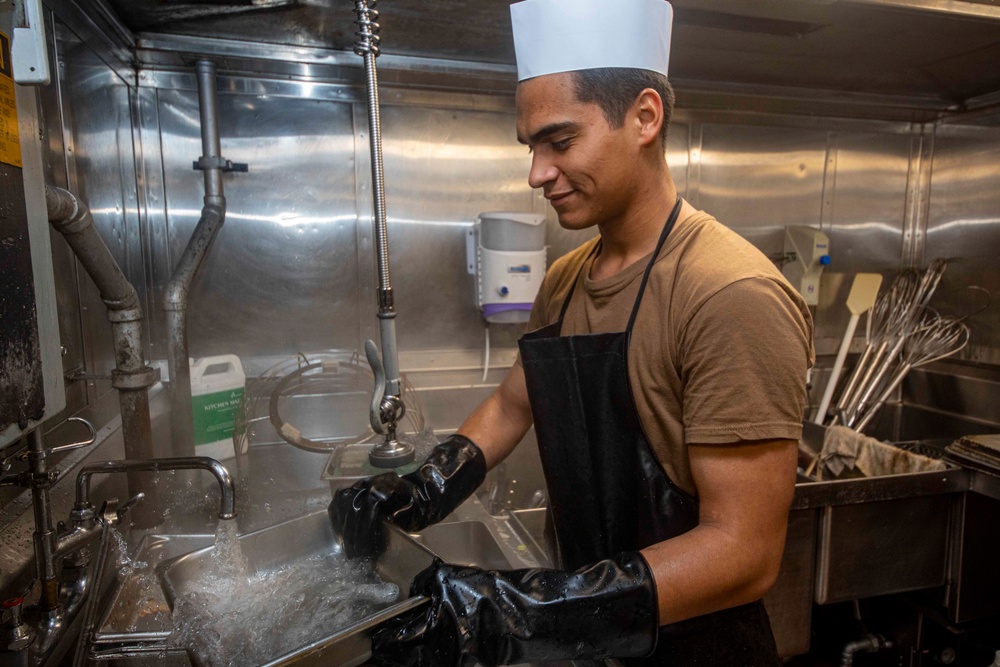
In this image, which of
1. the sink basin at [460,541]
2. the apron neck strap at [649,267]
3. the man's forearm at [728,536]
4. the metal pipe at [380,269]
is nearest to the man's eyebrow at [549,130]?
the apron neck strap at [649,267]

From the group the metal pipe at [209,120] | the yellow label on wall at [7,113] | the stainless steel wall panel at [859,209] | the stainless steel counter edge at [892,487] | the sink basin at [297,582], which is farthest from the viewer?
the stainless steel wall panel at [859,209]

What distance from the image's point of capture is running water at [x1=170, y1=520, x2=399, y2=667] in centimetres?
88

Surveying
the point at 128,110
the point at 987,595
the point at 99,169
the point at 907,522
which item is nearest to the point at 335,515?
the point at 99,169

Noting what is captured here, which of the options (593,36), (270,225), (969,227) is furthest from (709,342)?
(969,227)

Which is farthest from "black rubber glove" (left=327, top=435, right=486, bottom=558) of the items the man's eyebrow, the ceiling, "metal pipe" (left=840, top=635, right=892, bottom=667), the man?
"metal pipe" (left=840, top=635, right=892, bottom=667)

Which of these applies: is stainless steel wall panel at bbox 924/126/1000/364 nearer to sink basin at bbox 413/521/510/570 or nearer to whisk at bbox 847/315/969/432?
whisk at bbox 847/315/969/432

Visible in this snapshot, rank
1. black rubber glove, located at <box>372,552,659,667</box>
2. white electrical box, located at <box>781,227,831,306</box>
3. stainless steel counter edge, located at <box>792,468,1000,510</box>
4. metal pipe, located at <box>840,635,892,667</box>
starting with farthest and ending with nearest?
white electrical box, located at <box>781,227,831,306</box> → metal pipe, located at <box>840,635,892,667</box> → stainless steel counter edge, located at <box>792,468,1000,510</box> → black rubber glove, located at <box>372,552,659,667</box>

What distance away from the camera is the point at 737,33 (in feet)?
6.22

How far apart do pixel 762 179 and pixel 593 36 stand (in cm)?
190

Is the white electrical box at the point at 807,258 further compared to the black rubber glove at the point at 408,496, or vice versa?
the white electrical box at the point at 807,258

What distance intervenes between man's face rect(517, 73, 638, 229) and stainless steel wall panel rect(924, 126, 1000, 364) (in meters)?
2.45

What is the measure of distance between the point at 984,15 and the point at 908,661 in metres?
2.04

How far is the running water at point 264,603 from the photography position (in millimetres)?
877

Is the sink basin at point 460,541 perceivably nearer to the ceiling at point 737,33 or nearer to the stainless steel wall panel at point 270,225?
the stainless steel wall panel at point 270,225
